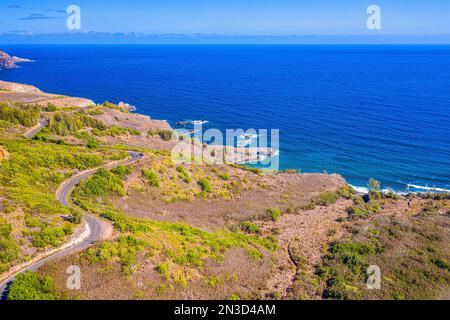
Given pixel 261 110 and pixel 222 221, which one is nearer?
pixel 222 221

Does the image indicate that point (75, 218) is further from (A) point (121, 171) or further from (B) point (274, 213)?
(B) point (274, 213)

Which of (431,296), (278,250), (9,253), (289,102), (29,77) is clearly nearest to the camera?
(9,253)

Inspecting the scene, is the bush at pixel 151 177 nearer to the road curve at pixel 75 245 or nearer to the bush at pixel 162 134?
the road curve at pixel 75 245

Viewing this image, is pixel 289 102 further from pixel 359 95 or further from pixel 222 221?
pixel 222 221

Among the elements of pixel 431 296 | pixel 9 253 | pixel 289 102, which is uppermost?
pixel 289 102

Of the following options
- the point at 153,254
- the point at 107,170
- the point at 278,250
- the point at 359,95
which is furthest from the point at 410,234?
the point at 359,95

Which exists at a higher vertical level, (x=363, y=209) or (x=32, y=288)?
(x=32, y=288)

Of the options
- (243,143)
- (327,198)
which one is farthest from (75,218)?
(243,143)
